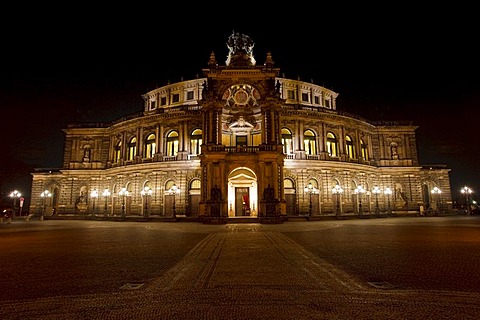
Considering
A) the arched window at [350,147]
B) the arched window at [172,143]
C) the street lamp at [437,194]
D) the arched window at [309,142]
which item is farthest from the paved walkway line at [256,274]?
the street lamp at [437,194]

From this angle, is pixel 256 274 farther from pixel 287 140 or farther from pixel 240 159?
pixel 287 140

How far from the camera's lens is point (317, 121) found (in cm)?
3991

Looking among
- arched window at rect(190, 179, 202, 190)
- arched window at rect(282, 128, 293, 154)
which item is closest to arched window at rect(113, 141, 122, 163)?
arched window at rect(190, 179, 202, 190)

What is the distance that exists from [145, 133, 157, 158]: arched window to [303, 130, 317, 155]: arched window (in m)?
20.9

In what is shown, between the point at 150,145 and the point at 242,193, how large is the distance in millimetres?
14987

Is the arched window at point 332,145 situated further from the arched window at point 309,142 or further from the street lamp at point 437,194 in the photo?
the street lamp at point 437,194

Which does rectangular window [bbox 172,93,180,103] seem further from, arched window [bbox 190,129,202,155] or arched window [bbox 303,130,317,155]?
arched window [bbox 303,130,317,155]

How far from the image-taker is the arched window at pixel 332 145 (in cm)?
4059

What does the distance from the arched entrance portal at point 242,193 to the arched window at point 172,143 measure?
29.7ft

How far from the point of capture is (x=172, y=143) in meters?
39.9

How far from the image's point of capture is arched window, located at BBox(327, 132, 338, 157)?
133 ft

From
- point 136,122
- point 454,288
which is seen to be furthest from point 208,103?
point 454,288

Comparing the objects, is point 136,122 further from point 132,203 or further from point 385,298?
point 385,298

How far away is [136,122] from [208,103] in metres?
14.3
